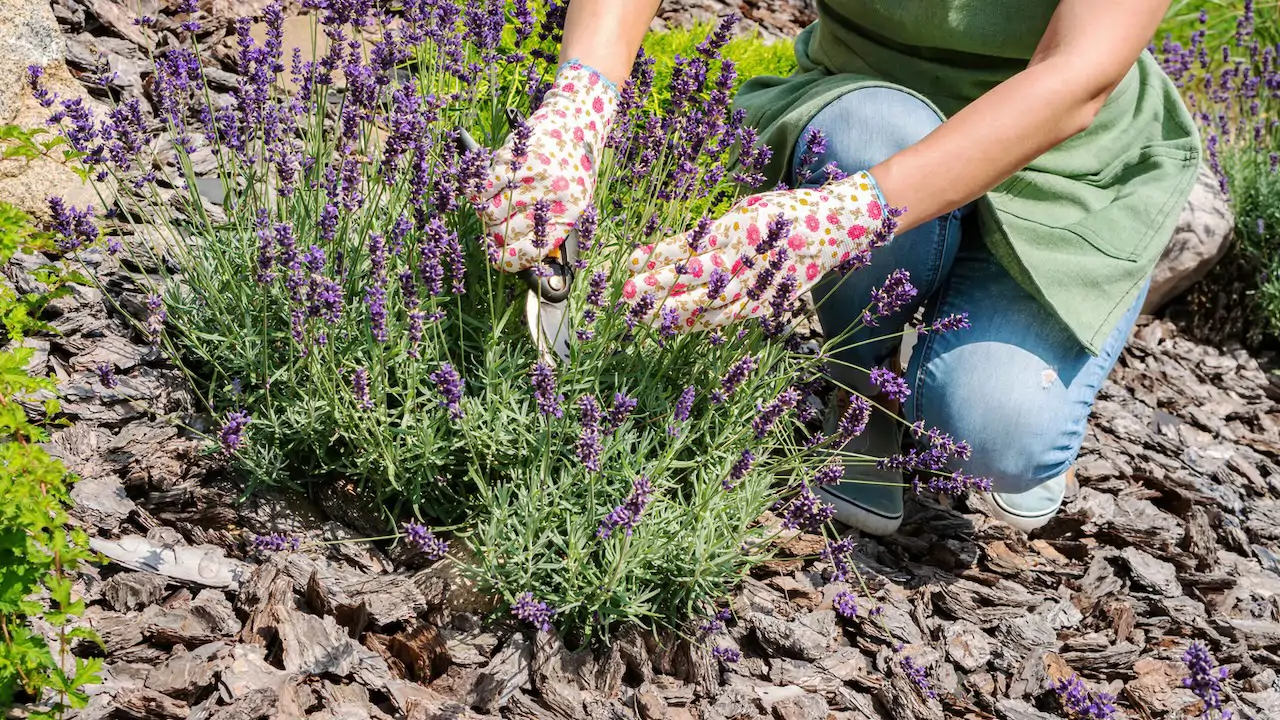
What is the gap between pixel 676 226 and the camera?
97.0 inches

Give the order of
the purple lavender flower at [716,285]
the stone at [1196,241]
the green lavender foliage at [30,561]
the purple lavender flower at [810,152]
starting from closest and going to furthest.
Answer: the green lavender foliage at [30,561], the purple lavender flower at [716,285], the purple lavender flower at [810,152], the stone at [1196,241]

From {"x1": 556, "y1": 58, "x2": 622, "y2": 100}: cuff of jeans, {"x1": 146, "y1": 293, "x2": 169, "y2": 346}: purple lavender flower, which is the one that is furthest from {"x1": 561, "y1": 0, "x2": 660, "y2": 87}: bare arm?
{"x1": 146, "y1": 293, "x2": 169, "y2": 346}: purple lavender flower

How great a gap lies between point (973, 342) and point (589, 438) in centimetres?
126

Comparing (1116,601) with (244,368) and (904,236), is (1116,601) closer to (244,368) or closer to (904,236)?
(904,236)

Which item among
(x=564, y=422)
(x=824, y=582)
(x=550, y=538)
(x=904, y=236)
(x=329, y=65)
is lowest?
(x=824, y=582)

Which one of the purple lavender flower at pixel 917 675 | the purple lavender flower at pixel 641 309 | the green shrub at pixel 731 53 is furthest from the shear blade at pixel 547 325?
the green shrub at pixel 731 53

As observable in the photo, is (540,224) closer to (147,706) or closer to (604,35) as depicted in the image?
(604,35)

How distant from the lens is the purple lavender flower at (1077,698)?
202cm

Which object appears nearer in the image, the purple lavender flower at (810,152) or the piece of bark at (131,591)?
the piece of bark at (131,591)

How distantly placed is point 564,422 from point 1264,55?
4916mm

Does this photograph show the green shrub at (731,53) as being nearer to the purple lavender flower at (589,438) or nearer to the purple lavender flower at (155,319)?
the purple lavender flower at (155,319)

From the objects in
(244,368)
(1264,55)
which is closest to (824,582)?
(244,368)

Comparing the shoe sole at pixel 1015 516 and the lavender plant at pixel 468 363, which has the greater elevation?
the lavender plant at pixel 468 363

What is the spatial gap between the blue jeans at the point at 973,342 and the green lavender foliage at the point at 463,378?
39 cm
